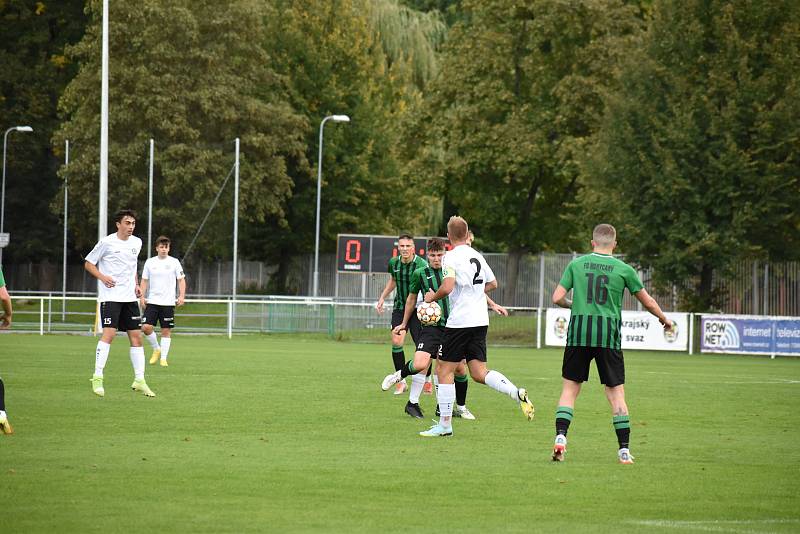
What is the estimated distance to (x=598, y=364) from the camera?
11477 millimetres

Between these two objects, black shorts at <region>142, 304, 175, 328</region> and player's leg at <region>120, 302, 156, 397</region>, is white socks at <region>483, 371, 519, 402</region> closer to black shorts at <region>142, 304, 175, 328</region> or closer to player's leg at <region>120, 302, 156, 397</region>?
player's leg at <region>120, 302, 156, 397</region>

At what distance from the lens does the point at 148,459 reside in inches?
439

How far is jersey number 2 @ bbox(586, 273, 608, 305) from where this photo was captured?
37.6 feet

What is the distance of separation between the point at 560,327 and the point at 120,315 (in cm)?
2265

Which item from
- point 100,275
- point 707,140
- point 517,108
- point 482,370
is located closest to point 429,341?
point 482,370

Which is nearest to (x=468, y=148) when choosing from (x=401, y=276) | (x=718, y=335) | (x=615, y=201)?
(x=615, y=201)

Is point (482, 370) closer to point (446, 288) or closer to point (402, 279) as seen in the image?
point (446, 288)

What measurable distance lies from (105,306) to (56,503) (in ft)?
27.8

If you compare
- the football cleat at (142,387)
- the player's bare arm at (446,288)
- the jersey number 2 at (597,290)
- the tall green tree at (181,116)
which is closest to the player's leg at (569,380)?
the jersey number 2 at (597,290)

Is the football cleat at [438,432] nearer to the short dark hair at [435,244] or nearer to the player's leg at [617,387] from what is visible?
the player's leg at [617,387]

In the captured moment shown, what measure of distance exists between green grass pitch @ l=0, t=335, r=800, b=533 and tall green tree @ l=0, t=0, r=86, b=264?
41935mm

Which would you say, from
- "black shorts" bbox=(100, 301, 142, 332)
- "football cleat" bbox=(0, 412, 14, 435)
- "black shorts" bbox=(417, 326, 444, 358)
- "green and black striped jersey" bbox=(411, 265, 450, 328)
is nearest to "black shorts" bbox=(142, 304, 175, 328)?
"black shorts" bbox=(100, 301, 142, 332)

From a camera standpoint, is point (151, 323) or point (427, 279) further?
point (151, 323)

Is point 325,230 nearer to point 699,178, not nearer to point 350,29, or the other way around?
point 350,29
